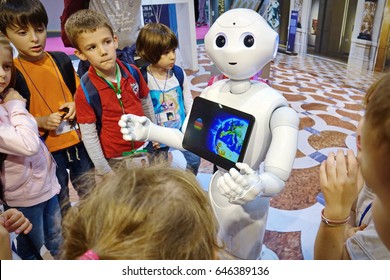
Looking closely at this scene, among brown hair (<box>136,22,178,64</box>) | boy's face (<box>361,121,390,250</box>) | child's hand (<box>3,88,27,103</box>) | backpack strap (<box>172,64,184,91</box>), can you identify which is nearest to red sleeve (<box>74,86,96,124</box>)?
child's hand (<box>3,88,27,103</box>)

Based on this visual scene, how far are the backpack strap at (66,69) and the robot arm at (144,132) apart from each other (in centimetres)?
40

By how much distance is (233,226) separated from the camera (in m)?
1.21

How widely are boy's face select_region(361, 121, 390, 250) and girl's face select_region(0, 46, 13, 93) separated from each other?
1062 millimetres

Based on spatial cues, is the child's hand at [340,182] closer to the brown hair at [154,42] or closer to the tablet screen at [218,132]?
the tablet screen at [218,132]

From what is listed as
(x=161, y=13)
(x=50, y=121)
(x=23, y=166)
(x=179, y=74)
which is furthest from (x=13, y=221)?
(x=161, y=13)

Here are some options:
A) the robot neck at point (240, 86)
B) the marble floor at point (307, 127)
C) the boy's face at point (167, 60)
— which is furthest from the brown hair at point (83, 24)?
the marble floor at point (307, 127)

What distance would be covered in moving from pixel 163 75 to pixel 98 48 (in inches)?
17.3

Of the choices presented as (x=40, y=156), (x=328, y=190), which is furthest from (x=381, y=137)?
(x=40, y=156)

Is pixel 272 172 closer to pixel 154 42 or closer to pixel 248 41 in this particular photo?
pixel 248 41

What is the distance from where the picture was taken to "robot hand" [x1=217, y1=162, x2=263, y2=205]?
86 centimetres

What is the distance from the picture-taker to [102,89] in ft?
4.24

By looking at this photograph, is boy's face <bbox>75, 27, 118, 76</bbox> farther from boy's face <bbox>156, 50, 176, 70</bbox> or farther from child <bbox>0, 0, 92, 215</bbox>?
boy's face <bbox>156, 50, 176, 70</bbox>

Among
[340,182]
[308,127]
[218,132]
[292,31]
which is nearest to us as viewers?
[340,182]

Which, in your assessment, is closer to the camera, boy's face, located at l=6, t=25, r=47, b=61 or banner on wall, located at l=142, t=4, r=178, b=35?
boy's face, located at l=6, t=25, r=47, b=61
